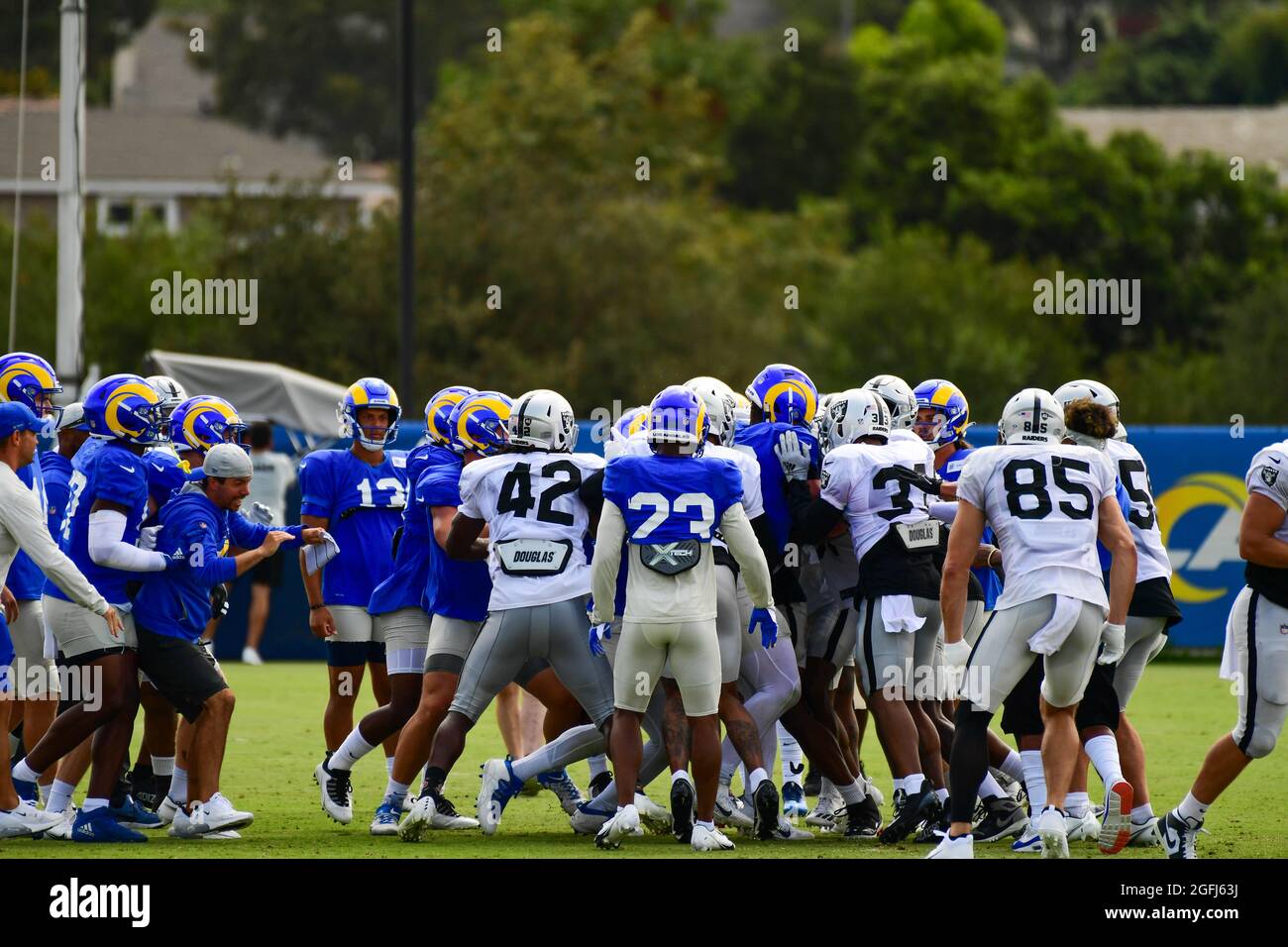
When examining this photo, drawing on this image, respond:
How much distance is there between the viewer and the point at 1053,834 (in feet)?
25.2

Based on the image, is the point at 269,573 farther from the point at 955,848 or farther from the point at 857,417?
the point at 955,848

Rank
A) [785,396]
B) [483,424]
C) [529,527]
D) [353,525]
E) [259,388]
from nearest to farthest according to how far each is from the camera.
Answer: [529,527], [483,424], [785,396], [353,525], [259,388]

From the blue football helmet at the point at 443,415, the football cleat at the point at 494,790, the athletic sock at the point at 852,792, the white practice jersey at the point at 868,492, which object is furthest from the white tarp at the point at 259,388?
the athletic sock at the point at 852,792

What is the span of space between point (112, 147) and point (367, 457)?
132ft

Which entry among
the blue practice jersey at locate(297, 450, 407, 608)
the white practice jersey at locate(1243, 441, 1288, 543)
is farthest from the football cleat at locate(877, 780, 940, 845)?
the blue practice jersey at locate(297, 450, 407, 608)

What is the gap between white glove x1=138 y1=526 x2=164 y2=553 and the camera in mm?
8516

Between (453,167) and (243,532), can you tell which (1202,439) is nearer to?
(243,532)

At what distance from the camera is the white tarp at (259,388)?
18.0 metres

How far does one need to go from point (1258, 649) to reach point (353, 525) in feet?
14.3

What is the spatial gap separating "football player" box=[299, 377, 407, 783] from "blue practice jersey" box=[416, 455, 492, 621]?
2.21 feet

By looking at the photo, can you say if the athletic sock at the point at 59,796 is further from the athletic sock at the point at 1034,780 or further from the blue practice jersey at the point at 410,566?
the athletic sock at the point at 1034,780

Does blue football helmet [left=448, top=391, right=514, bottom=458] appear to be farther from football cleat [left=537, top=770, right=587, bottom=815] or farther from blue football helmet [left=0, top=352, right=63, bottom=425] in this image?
blue football helmet [left=0, top=352, right=63, bottom=425]

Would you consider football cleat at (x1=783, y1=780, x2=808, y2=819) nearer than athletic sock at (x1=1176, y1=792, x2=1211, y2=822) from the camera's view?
No

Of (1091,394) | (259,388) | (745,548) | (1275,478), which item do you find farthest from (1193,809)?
(259,388)
